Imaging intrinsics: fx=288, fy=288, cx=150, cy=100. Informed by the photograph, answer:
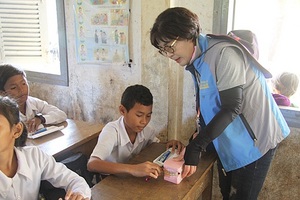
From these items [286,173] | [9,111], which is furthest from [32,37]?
[286,173]

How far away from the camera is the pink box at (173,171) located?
1268 millimetres

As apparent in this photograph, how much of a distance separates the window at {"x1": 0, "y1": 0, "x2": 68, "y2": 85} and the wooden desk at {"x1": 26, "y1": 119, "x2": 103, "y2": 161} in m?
0.88

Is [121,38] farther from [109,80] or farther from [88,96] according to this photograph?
[88,96]

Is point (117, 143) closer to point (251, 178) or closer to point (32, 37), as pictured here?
point (251, 178)

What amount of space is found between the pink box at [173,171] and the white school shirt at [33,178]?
35 centimetres

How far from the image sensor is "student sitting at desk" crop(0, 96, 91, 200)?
109 cm

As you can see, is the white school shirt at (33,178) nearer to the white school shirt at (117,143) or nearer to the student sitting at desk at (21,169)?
the student sitting at desk at (21,169)

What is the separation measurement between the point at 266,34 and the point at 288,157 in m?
0.85

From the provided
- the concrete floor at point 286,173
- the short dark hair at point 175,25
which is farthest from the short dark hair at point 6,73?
the concrete floor at point 286,173

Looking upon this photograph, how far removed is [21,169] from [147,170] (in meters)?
0.52

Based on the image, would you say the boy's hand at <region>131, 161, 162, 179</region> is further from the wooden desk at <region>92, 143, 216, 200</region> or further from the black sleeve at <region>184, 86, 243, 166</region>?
the black sleeve at <region>184, 86, 243, 166</region>

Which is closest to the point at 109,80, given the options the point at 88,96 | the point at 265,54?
the point at 88,96

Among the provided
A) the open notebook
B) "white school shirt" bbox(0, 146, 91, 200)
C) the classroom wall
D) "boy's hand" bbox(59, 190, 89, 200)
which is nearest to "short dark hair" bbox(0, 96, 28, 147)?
"white school shirt" bbox(0, 146, 91, 200)

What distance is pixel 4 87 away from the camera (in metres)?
1.96
